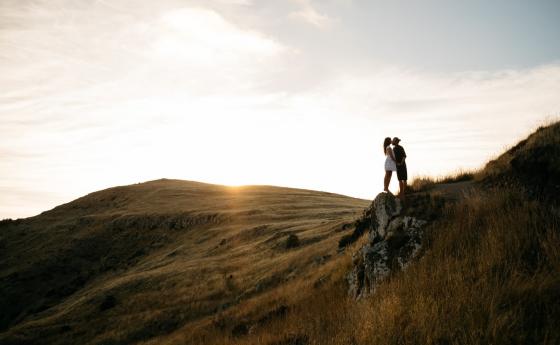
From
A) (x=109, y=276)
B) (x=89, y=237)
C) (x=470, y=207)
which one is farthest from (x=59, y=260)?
(x=470, y=207)

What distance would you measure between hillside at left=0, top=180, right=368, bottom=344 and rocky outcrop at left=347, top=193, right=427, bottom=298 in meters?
7.52

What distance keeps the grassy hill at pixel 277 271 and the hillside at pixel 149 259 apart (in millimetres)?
229

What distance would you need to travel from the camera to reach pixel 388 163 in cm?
1471

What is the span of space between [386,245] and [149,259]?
45333 mm

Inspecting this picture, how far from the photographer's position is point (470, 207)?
31.9ft

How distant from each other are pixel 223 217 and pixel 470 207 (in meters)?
49.0

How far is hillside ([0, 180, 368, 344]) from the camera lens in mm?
27844

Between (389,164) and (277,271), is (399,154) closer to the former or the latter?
(389,164)

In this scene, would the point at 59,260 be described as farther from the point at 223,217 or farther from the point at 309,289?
the point at 309,289

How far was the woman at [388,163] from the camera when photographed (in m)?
14.6

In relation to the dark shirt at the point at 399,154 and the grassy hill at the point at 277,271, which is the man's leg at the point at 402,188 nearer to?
the grassy hill at the point at 277,271

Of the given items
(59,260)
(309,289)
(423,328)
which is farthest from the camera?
(59,260)

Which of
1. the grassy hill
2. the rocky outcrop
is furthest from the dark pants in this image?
the rocky outcrop

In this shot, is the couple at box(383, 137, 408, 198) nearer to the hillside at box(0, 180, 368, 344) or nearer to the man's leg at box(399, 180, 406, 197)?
the man's leg at box(399, 180, 406, 197)
